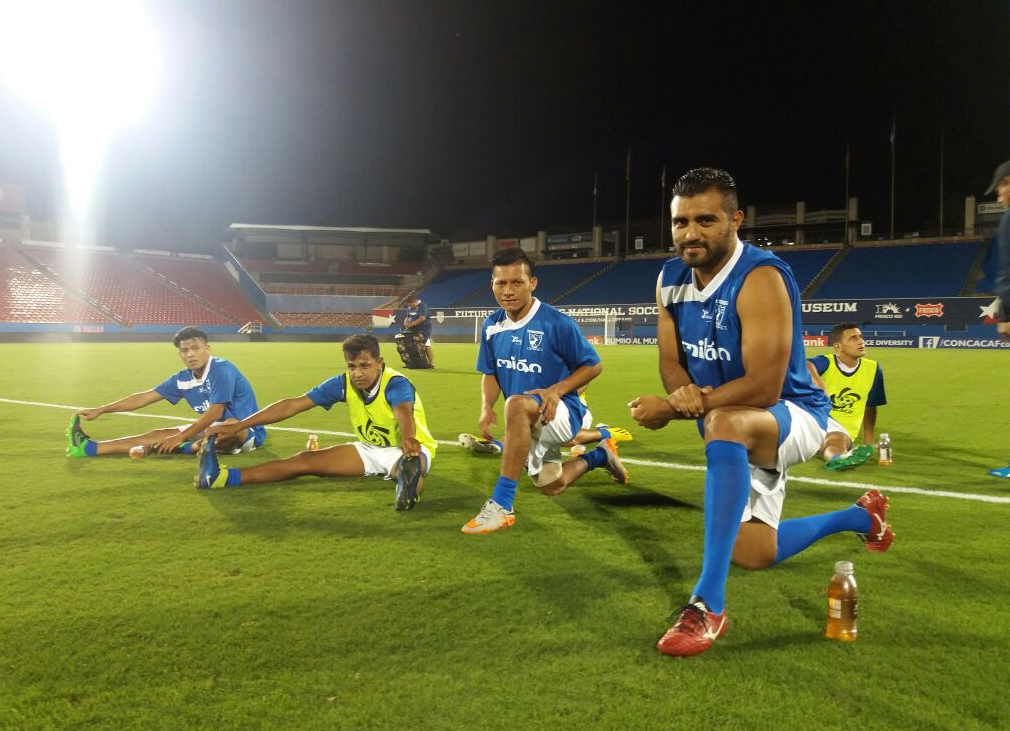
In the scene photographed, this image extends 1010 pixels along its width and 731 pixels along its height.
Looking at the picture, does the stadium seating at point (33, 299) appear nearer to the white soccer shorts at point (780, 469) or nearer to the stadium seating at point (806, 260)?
the stadium seating at point (806, 260)

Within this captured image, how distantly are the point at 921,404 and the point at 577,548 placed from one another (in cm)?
864

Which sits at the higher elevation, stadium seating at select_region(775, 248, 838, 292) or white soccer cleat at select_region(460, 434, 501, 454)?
stadium seating at select_region(775, 248, 838, 292)

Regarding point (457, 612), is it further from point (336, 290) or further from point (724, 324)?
point (336, 290)

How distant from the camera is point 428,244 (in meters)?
65.6

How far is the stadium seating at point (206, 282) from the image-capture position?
171 ft

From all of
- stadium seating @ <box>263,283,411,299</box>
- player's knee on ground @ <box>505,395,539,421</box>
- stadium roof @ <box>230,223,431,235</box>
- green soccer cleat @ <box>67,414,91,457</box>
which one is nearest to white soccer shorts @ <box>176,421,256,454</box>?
green soccer cleat @ <box>67,414,91,457</box>

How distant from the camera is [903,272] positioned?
41.1 meters

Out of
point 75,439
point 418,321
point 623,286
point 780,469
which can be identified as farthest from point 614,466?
point 623,286

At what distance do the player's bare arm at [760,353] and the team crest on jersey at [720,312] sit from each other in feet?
0.46

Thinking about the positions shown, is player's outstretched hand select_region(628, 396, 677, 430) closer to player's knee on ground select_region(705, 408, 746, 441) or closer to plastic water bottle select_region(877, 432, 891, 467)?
player's knee on ground select_region(705, 408, 746, 441)

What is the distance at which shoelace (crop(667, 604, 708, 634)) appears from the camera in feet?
7.74

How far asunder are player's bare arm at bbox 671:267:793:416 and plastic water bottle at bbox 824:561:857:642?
66cm

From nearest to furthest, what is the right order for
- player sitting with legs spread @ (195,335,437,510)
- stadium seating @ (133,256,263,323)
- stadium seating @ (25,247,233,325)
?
player sitting with legs spread @ (195,335,437,510)
stadium seating @ (25,247,233,325)
stadium seating @ (133,256,263,323)

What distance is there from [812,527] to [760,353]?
0.93 m
